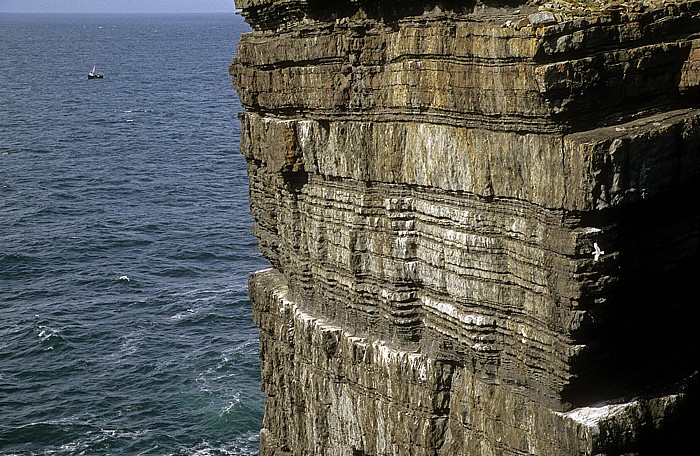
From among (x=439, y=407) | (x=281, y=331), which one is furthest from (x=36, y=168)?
(x=439, y=407)

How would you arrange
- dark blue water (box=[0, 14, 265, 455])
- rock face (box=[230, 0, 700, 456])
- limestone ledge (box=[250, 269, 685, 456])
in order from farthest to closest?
dark blue water (box=[0, 14, 265, 455])
limestone ledge (box=[250, 269, 685, 456])
rock face (box=[230, 0, 700, 456])

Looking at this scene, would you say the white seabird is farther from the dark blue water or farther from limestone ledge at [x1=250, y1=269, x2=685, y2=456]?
the dark blue water

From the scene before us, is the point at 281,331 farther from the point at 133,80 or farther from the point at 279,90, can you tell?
the point at 133,80

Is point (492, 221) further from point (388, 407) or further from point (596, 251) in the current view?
point (388, 407)

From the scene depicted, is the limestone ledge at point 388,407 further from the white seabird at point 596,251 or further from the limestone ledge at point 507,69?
the limestone ledge at point 507,69

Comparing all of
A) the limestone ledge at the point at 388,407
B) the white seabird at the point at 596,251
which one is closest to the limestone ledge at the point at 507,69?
the white seabird at the point at 596,251

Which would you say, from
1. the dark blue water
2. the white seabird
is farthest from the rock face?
the dark blue water
